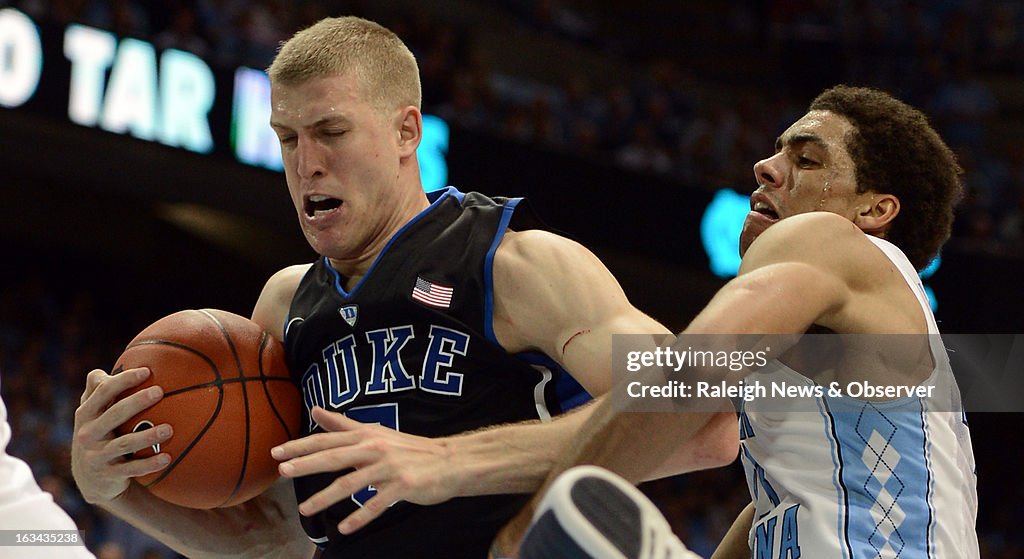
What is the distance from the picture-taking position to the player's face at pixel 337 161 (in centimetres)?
300

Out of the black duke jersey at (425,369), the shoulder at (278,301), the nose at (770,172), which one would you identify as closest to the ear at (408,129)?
the black duke jersey at (425,369)

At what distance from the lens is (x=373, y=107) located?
10.1 feet

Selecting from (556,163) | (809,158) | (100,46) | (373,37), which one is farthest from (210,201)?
(809,158)

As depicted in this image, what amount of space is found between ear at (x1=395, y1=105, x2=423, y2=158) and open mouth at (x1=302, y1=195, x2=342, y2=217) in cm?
22

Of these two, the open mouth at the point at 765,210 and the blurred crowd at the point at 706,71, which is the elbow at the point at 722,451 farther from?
the blurred crowd at the point at 706,71

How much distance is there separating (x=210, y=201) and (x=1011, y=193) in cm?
780

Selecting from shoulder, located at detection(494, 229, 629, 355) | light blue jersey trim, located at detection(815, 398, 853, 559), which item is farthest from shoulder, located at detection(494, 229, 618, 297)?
light blue jersey trim, located at detection(815, 398, 853, 559)

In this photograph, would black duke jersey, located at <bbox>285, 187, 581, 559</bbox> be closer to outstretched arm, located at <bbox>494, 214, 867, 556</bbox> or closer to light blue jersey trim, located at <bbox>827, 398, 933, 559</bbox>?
outstretched arm, located at <bbox>494, 214, 867, 556</bbox>

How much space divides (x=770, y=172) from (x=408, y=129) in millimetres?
945

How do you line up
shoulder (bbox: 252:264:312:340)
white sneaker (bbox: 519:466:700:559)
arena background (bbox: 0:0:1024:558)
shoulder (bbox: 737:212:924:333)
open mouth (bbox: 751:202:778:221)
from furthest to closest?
arena background (bbox: 0:0:1024:558), shoulder (bbox: 252:264:312:340), open mouth (bbox: 751:202:778:221), shoulder (bbox: 737:212:924:333), white sneaker (bbox: 519:466:700:559)

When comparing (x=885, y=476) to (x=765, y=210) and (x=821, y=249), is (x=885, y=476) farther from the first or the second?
(x=765, y=210)

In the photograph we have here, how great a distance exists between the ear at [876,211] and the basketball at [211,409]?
1.46m

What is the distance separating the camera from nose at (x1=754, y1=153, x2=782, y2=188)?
9.37ft

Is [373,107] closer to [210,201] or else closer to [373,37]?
[373,37]
